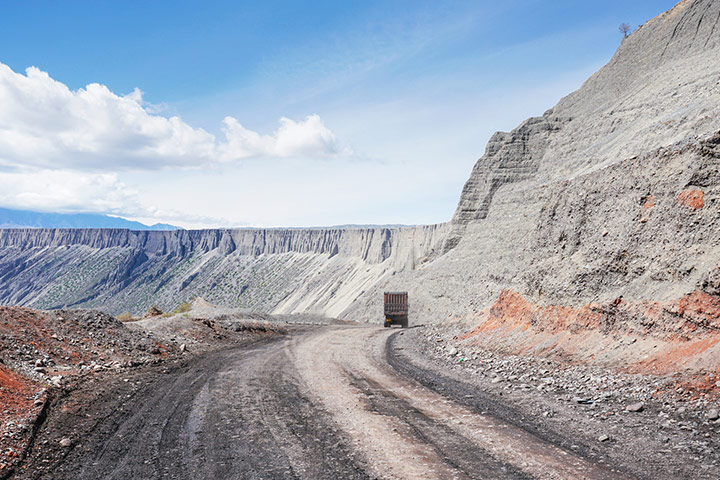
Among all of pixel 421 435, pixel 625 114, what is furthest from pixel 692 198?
pixel 625 114

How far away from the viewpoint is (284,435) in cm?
756

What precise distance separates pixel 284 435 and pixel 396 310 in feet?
97.7

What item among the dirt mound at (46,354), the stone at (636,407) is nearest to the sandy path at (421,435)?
the stone at (636,407)

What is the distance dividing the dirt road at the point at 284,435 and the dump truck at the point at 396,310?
2432 centimetres

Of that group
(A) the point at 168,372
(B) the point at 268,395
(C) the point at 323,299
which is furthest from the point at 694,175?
(C) the point at 323,299

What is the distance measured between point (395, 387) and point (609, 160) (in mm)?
26296

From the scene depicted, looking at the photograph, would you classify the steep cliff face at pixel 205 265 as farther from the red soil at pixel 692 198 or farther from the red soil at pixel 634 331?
the red soil at pixel 692 198

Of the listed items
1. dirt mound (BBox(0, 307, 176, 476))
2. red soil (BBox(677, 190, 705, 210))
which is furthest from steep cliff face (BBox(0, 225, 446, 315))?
red soil (BBox(677, 190, 705, 210))

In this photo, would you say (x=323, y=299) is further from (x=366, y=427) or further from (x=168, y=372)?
(x=366, y=427)

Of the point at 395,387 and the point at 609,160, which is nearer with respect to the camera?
the point at 395,387

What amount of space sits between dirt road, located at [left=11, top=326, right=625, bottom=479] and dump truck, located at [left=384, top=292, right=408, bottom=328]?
79.8 ft

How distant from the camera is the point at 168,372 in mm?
13547

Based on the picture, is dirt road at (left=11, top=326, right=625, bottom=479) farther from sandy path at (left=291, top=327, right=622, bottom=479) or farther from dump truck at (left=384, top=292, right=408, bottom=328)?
dump truck at (left=384, top=292, right=408, bottom=328)

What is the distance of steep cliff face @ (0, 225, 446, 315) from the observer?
102125mm
